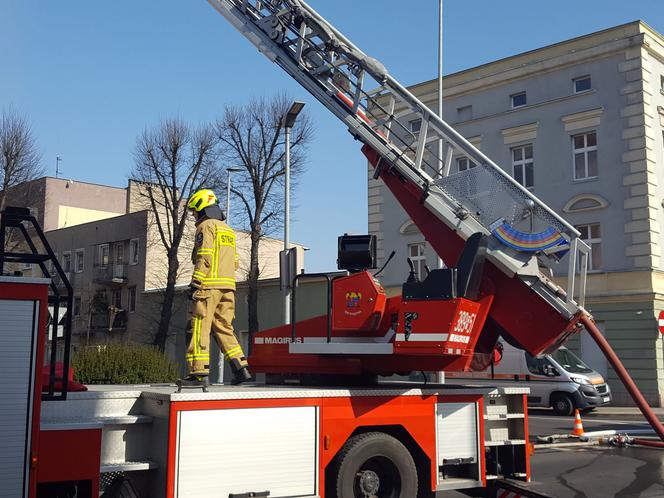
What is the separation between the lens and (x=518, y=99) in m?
29.6

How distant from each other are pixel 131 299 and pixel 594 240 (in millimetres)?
29793

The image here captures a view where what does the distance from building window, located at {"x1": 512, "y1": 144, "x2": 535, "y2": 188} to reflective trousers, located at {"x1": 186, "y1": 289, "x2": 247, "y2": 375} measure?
2304 cm

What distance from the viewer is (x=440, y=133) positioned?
8.01 m

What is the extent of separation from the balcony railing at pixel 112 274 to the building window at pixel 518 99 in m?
27.1

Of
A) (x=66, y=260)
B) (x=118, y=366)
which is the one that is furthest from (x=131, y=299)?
(x=118, y=366)

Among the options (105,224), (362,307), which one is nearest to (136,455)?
(362,307)

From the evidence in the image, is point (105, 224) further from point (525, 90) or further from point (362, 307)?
point (362, 307)

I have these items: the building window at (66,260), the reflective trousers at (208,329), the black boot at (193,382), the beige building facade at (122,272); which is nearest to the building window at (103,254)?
the beige building facade at (122,272)

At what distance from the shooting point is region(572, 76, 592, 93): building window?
27.4m

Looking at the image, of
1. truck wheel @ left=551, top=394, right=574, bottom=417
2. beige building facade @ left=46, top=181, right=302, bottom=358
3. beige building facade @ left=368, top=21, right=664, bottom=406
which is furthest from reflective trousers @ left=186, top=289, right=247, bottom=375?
beige building facade @ left=46, top=181, right=302, bottom=358

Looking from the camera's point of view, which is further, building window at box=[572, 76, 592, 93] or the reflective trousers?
building window at box=[572, 76, 592, 93]

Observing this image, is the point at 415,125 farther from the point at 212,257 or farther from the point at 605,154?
the point at 605,154

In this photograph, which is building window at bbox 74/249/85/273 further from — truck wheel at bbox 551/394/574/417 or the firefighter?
the firefighter

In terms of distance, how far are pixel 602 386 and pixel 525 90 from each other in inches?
511
